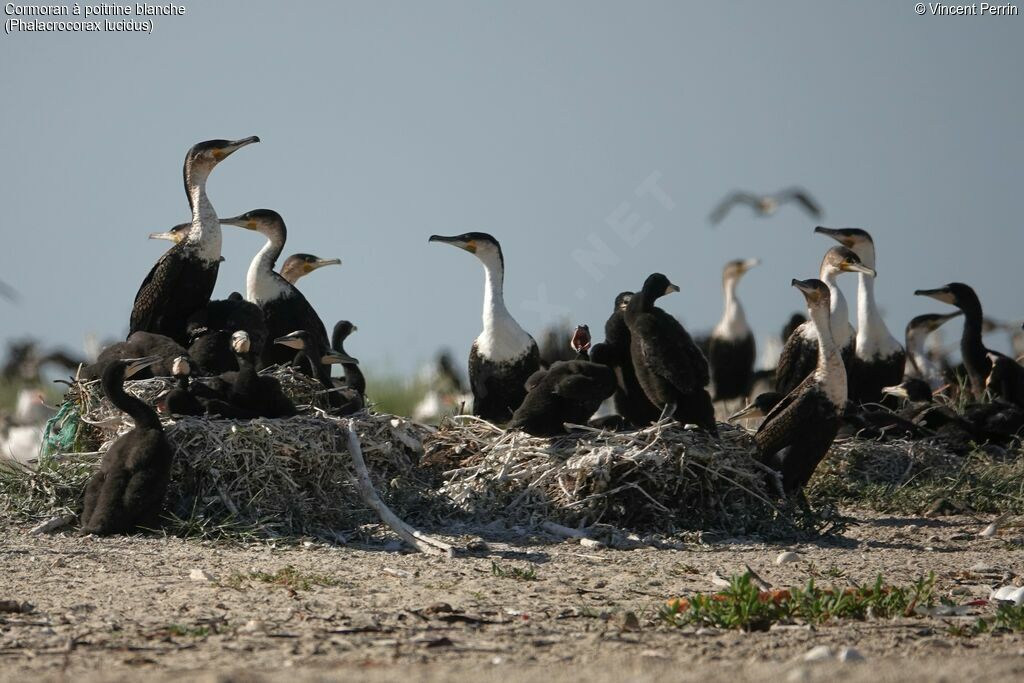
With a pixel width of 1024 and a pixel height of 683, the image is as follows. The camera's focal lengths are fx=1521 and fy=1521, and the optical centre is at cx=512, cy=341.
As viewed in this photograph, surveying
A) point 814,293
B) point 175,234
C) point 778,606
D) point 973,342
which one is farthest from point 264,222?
point 778,606

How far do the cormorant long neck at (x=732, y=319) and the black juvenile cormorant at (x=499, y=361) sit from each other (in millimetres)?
5284

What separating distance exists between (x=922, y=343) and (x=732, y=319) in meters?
2.06

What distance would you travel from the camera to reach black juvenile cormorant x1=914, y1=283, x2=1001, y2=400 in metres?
13.4

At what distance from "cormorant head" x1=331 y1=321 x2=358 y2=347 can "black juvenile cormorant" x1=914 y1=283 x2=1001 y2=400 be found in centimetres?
542

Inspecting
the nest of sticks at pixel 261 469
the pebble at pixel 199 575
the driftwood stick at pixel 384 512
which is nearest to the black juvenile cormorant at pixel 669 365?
the nest of sticks at pixel 261 469

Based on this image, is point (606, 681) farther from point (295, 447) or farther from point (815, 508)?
point (815, 508)

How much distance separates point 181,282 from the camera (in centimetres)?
1075

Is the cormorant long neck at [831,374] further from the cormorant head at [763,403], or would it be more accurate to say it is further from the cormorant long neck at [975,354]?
the cormorant long neck at [975,354]

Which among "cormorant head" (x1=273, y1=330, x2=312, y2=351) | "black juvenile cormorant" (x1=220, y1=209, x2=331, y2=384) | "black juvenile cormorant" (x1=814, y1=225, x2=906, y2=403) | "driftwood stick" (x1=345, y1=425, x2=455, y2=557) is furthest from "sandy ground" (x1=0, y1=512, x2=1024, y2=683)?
"black juvenile cormorant" (x1=814, y1=225, x2=906, y2=403)

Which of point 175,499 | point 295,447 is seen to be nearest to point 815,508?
point 295,447

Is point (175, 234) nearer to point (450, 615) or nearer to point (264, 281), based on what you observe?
point (264, 281)

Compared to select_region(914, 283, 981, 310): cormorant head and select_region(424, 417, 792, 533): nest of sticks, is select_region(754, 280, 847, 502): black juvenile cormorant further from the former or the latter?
select_region(914, 283, 981, 310): cormorant head

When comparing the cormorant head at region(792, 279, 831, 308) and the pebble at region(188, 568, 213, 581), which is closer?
the pebble at region(188, 568, 213, 581)

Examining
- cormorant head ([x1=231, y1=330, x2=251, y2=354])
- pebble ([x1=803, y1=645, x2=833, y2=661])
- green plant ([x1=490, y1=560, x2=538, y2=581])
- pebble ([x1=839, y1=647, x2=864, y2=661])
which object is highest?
cormorant head ([x1=231, y1=330, x2=251, y2=354])
